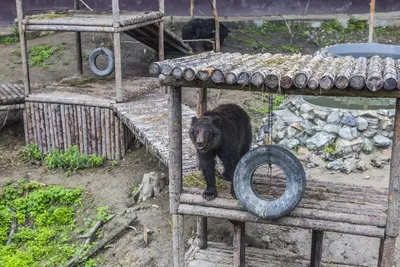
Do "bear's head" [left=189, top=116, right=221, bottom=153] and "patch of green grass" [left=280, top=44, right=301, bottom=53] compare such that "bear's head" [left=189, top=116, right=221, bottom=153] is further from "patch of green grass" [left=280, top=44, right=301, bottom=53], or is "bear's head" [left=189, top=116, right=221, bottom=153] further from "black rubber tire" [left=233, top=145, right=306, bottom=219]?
"patch of green grass" [left=280, top=44, right=301, bottom=53]

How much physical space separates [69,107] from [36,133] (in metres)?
0.97


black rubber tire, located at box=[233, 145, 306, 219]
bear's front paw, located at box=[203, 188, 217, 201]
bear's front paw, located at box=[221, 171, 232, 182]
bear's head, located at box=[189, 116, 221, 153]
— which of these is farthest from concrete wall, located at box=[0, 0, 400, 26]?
black rubber tire, located at box=[233, 145, 306, 219]

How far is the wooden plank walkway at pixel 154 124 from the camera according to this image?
25.2 feet

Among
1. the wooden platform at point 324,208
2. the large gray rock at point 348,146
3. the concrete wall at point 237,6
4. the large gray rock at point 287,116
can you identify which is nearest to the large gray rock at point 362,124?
the large gray rock at point 348,146

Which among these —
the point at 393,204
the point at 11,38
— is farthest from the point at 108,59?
the point at 393,204

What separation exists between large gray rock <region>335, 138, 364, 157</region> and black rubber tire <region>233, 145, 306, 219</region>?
15.9 feet

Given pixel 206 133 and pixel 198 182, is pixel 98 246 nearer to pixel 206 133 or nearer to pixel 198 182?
pixel 198 182

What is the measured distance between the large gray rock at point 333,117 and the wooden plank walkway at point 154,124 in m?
2.80

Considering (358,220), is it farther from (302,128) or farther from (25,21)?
(25,21)

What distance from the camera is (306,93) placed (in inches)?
190

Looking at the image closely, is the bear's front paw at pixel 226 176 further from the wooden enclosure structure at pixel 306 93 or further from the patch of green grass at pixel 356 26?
the patch of green grass at pixel 356 26

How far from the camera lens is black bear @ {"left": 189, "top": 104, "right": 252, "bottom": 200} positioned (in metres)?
5.48

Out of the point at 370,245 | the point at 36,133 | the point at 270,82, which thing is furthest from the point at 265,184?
the point at 36,133

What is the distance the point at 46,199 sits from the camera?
9078 millimetres
